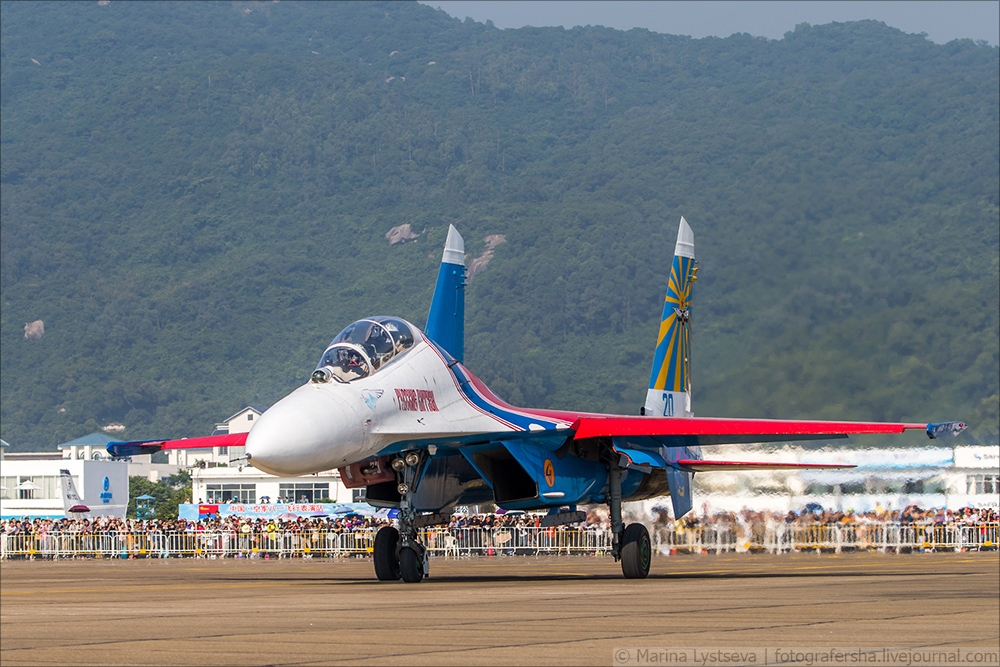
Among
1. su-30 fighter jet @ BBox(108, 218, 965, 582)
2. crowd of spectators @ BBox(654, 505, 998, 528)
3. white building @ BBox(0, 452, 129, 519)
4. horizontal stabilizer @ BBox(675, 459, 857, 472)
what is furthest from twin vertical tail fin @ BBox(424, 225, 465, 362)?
white building @ BBox(0, 452, 129, 519)

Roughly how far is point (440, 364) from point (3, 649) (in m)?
9.73

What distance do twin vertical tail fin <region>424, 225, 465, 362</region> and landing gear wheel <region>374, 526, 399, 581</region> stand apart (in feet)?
11.9

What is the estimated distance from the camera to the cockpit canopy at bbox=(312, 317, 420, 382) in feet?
54.9

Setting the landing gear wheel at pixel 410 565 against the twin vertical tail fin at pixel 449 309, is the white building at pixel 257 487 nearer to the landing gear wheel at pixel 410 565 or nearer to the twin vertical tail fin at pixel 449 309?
Result: the twin vertical tail fin at pixel 449 309

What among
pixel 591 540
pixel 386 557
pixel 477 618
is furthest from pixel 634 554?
pixel 591 540

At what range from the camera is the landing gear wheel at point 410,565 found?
17891mm

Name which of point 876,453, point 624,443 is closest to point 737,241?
point 876,453

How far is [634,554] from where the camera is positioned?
19156 millimetres

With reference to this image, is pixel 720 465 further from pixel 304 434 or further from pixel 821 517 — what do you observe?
pixel 821 517

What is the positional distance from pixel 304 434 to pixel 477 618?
4540 millimetres

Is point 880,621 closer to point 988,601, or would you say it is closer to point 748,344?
point 988,601

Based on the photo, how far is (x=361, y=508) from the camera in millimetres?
68750

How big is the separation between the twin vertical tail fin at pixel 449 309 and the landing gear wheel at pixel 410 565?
4.08 m

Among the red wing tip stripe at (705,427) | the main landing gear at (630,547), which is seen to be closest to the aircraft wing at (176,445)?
the red wing tip stripe at (705,427)
